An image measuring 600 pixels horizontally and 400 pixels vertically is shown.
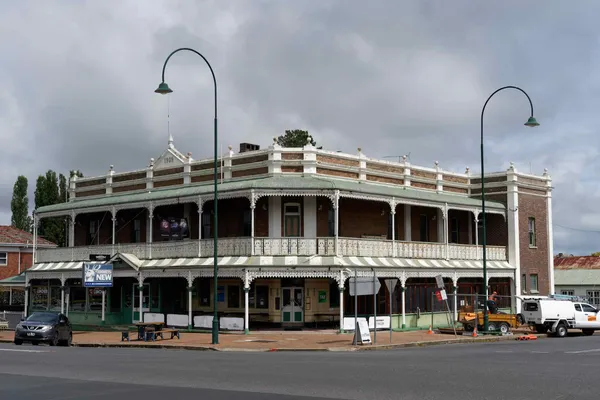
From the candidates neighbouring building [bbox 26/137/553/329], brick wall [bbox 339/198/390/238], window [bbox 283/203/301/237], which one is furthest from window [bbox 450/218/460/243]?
window [bbox 283/203/301/237]

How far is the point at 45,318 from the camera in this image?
31219 mm

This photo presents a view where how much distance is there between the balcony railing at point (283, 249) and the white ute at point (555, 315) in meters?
5.56

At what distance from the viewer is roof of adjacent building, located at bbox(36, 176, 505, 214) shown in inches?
1393

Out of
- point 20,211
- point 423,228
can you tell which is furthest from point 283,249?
point 20,211

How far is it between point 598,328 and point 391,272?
33.9 ft

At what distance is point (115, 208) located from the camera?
4159 centimetres

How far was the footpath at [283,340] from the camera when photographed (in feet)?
93.5

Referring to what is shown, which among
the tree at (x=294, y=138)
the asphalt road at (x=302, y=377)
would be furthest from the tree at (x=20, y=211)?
the asphalt road at (x=302, y=377)

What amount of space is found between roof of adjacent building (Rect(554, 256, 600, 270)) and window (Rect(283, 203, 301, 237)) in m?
37.4

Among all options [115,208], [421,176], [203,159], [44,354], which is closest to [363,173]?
[421,176]

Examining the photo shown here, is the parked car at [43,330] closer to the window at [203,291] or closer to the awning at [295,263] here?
the awning at [295,263]

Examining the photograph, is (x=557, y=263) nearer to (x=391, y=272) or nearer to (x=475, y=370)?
(x=391, y=272)

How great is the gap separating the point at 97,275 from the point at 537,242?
81.8ft

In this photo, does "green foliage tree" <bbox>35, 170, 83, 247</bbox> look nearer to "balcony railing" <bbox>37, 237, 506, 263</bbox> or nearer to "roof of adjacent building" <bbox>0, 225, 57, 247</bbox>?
"roof of adjacent building" <bbox>0, 225, 57, 247</bbox>
